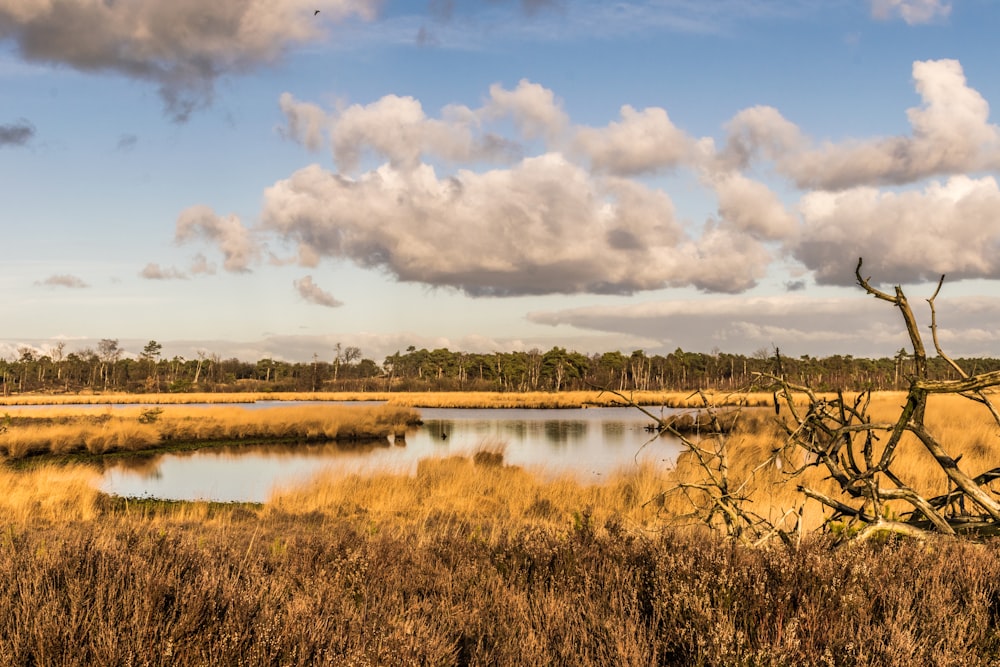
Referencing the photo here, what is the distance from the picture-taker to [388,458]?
77.3 ft

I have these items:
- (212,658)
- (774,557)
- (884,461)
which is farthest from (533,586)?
(884,461)

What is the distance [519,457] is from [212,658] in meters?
23.8

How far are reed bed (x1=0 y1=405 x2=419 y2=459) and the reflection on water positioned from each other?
220 centimetres

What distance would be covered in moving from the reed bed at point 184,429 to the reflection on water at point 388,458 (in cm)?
220

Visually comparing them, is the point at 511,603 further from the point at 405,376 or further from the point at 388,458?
the point at 405,376

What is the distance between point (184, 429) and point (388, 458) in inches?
528

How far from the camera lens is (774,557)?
3.57 metres

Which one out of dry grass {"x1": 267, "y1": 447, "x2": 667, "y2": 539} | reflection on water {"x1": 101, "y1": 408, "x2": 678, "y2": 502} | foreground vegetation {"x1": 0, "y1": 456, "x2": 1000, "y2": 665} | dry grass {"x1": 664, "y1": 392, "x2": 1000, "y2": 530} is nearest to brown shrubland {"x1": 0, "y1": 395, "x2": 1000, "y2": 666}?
foreground vegetation {"x1": 0, "y1": 456, "x2": 1000, "y2": 665}

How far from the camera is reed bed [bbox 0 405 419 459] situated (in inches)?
1055

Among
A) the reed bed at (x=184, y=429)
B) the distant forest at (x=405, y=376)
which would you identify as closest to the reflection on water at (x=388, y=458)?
the reed bed at (x=184, y=429)

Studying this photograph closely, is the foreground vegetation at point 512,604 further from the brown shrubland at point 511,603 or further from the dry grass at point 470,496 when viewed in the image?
the dry grass at point 470,496

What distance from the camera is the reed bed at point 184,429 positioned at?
26.8m

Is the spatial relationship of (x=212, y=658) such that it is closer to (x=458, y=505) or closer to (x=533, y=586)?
(x=533, y=586)

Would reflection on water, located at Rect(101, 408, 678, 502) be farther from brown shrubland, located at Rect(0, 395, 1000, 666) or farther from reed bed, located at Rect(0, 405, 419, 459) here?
brown shrubland, located at Rect(0, 395, 1000, 666)
